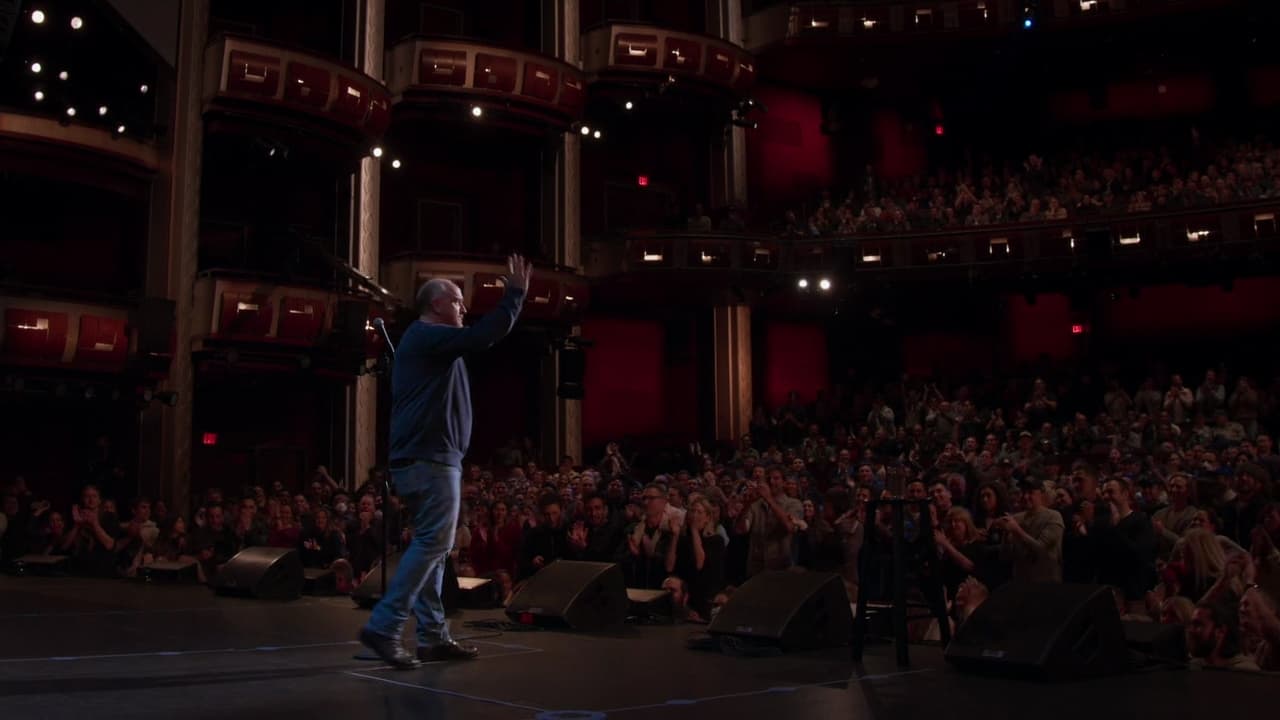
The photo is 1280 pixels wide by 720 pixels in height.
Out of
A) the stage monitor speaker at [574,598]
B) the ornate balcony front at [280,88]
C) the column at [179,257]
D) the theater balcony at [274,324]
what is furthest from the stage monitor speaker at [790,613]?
the ornate balcony front at [280,88]

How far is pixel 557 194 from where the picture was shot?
20.8 meters

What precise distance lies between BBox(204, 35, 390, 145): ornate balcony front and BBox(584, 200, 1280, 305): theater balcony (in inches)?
222

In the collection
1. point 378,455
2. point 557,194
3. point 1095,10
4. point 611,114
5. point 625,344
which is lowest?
point 378,455

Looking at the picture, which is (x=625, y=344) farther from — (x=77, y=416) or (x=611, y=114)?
(x=77, y=416)

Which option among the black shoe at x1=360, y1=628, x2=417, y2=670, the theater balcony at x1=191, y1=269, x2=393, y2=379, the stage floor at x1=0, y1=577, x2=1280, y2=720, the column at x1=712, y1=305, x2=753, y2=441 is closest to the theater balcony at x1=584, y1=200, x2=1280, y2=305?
the column at x1=712, y1=305, x2=753, y2=441

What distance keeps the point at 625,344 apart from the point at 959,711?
19.5 metres

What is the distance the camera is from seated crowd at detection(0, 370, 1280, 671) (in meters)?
6.34

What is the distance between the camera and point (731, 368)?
22.1 m

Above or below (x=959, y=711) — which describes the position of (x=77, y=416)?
above

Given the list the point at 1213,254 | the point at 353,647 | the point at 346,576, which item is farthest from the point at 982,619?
the point at 1213,254

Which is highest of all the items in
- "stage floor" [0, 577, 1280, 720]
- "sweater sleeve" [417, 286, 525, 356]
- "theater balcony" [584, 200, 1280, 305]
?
"theater balcony" [584, 200, 1280, 305]

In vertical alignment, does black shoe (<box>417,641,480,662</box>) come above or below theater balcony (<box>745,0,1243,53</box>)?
below

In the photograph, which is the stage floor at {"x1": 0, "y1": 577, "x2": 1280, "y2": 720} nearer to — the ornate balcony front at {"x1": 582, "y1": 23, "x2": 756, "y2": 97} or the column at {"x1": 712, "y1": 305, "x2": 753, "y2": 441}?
the ornate balcony front at {"x1": 582, "y1": 23, "x2": 756, "y2": 97}

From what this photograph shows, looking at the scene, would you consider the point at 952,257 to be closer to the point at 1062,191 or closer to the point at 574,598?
the point at 1062,191
